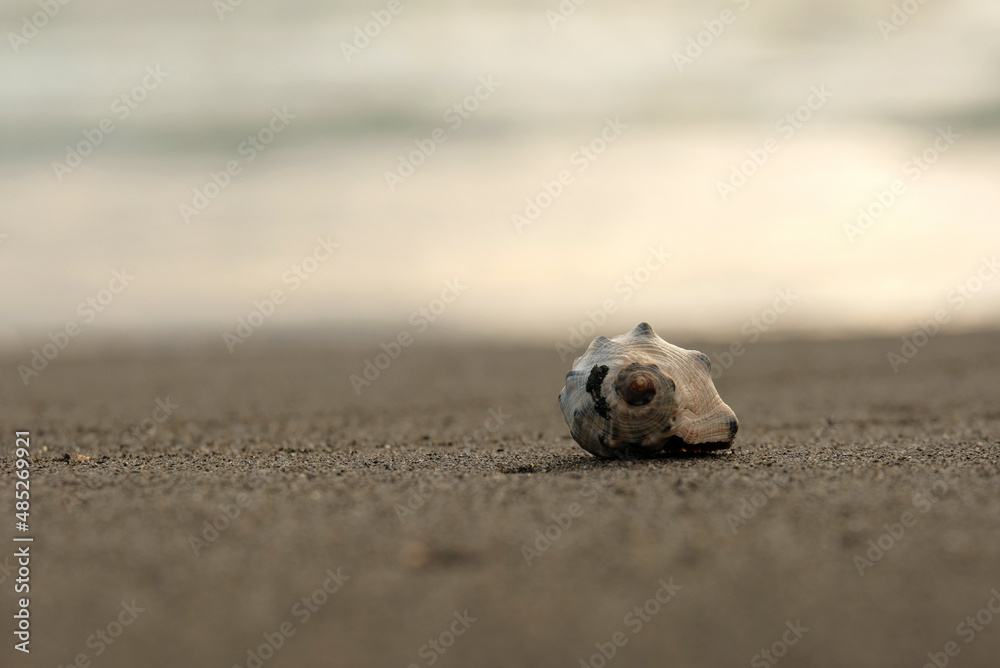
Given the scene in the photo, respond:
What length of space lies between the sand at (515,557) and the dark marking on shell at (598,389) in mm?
360

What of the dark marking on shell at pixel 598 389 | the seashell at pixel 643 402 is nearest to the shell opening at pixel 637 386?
the seashell at pixel 643 402

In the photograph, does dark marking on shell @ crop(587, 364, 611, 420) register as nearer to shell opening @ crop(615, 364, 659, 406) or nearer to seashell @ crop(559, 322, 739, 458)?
seashell @ crop(559, 322, 739, 458)

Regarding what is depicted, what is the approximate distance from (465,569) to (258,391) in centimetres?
1120

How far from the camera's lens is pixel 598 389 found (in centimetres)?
584

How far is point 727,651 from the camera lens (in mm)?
3111

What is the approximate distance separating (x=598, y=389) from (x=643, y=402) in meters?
0.32

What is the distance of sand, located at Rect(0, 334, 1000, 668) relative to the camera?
10.5 feet

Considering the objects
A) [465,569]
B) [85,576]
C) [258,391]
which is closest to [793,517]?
[465,569]

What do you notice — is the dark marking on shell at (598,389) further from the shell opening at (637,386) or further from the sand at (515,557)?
the sand at (515,557)

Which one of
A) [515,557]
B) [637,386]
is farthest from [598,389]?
[515,557]

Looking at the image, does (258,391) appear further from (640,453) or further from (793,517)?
(793,517)

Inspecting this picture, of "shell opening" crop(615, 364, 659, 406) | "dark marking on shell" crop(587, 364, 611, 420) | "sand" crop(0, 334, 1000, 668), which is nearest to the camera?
"sand" crop(0, 334, 1000, 668)

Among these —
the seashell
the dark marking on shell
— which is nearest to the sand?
the seashell

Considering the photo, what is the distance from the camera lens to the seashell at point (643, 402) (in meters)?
5.71
